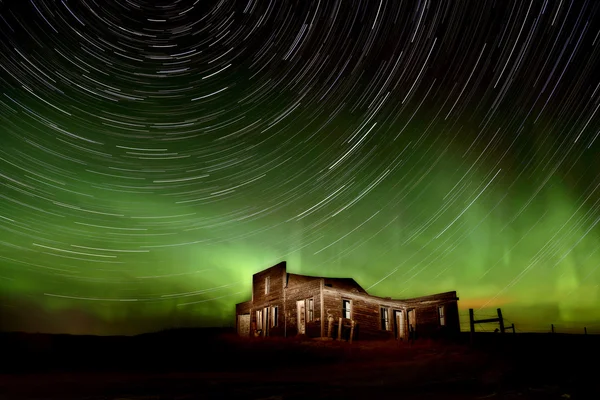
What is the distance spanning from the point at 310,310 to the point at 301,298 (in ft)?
4.22

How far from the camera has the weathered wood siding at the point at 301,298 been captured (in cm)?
2653

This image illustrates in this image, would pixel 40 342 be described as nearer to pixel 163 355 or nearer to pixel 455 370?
pixel 163 355

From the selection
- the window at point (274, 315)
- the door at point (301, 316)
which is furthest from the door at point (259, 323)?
the door at point (301, 316)

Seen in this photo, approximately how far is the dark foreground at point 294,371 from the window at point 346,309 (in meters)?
2.80

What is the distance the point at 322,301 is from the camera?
85.8 ft

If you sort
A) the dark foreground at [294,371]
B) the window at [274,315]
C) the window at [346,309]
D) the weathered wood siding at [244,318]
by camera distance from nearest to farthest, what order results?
the dark foreground at [294,371], the window at [346,309], the window at [274,315], the weathered wood siding at [244,318]

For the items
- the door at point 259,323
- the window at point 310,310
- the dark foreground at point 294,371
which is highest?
the window at point 310,310

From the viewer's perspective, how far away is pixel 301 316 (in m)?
28.5

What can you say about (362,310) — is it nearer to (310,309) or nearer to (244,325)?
(310,309)

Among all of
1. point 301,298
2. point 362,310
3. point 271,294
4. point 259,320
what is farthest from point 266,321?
point 362,310

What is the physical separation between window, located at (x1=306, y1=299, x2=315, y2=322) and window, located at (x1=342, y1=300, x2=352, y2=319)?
7.10 ft

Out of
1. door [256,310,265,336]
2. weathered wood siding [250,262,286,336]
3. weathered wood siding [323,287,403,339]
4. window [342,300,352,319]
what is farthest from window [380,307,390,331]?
door [256,310,265,336]

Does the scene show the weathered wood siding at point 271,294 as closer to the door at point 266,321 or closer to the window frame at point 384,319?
the door at point 266,321

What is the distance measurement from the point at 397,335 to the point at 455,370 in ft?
48.2
